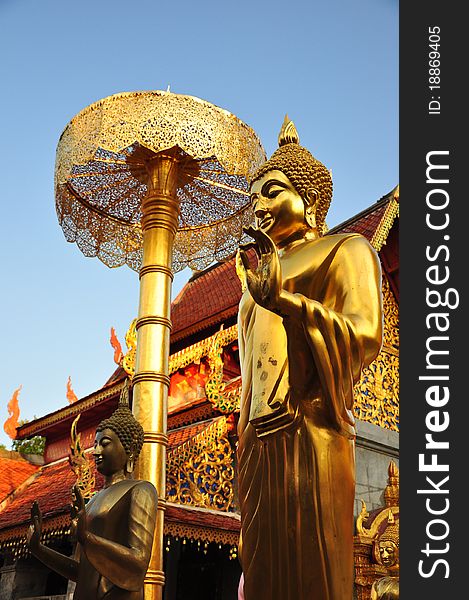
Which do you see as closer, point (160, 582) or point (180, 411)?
point (160, 582)

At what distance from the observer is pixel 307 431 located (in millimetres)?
2033

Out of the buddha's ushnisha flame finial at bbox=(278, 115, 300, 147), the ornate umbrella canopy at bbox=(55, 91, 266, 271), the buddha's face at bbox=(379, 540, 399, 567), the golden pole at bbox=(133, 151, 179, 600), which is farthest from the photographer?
the buddha's face at bbox=(379, 540, 399, 567)

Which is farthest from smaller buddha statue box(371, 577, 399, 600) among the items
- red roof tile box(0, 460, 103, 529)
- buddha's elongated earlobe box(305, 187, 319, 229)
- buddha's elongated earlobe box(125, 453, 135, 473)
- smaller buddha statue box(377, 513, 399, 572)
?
buddha's elongated earlobe box(305, 187, 319, 229)

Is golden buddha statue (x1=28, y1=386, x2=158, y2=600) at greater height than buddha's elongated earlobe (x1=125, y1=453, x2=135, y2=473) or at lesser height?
lesser

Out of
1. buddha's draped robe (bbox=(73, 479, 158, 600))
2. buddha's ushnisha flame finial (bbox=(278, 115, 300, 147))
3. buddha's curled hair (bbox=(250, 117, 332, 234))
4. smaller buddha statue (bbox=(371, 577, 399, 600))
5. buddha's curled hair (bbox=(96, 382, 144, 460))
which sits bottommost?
smaller buddha statue (bbox=(371, 577, 399, 600))

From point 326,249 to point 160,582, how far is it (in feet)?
7.72

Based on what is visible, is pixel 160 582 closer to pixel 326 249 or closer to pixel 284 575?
pixel 284 575

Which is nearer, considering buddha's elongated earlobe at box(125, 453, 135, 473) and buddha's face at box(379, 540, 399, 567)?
buddha's elongated earlobe at box(125, 453, 135, 473)

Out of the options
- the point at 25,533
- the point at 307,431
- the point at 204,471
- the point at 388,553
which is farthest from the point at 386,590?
the point at 25,533

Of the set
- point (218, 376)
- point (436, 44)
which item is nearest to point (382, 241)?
point (218, 376)

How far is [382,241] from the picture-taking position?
301 inches

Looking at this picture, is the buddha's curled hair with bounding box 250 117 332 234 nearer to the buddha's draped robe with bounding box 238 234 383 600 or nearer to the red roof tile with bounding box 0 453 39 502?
the buddha's draped robe with bounding box 238 234 383 600

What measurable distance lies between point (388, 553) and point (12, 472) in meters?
7.89

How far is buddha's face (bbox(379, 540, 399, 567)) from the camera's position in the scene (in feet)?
20.9
